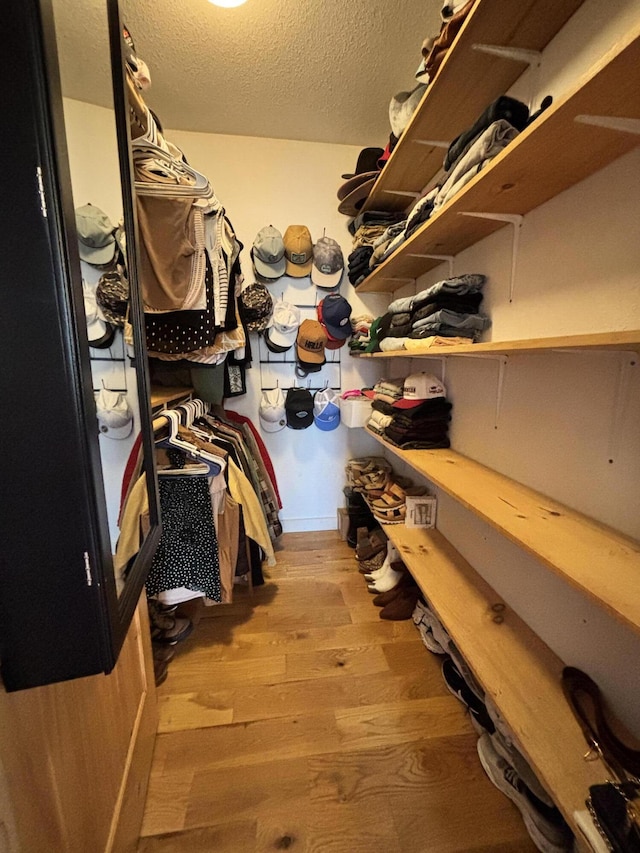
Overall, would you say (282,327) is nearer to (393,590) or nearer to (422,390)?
(422,390)

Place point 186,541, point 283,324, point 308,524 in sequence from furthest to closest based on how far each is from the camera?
point 308,524
point 283,324
point 186,541

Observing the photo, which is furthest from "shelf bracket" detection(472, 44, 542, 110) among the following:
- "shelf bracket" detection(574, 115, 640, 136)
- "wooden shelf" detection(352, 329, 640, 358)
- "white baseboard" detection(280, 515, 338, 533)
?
"white baseboard" detection(280, 515, 338, 533)

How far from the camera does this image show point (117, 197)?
3.16 ft

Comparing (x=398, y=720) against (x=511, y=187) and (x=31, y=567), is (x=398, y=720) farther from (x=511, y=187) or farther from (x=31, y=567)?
(x=511, y=187)

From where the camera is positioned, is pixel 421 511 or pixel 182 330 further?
pixel 421 511

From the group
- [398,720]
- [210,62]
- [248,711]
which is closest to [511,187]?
[210,62]

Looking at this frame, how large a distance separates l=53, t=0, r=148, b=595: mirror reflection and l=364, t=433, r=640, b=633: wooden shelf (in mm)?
Answer: 842

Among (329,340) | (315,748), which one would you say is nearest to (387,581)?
(315,748)

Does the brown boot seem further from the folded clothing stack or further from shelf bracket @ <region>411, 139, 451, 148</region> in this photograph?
shelf bracket @ <region>411, 139, 451, 148</region>

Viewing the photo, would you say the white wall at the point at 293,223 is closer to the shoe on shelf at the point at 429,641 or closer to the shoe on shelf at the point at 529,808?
the shoe on shelf at the point at 429,641

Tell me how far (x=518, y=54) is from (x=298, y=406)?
1.84 m

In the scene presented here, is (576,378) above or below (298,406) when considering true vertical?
above

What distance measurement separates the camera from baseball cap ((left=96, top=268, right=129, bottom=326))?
1.13 metres

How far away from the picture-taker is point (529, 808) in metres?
0.97
